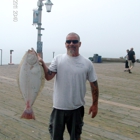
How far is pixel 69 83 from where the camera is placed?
2.45 meters

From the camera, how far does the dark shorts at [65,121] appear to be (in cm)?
253

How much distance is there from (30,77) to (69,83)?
473 mm

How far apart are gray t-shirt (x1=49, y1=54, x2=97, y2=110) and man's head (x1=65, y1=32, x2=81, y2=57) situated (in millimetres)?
62

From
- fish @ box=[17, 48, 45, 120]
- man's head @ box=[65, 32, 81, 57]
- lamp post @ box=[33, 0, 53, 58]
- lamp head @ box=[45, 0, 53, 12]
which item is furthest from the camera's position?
lamp head @ box=[45, 0, 53, 12]

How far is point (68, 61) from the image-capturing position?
2.46 metres

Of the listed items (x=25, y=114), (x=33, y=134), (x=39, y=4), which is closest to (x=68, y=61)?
(x=25, y=114)

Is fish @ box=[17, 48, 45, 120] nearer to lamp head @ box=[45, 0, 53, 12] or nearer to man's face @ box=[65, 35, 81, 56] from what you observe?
man's face @ box=[65, 35, 81, 56]

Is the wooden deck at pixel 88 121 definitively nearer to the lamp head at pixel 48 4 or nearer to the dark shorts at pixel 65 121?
the dark shorts at pixel 65 121

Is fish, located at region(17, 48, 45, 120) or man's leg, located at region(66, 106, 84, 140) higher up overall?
fish, located at region(17, 48, 45, 120)

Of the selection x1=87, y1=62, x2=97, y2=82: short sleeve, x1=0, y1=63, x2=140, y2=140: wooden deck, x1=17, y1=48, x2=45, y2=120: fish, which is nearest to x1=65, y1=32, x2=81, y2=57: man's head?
x1=87, y1=62, x2=97, y2=82: short sleeve

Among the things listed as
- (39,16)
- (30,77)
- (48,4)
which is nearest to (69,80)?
(30,77)

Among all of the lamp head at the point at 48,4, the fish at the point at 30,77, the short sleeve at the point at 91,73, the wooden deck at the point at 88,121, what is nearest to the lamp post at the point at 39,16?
the lamp head at the point at 48,4

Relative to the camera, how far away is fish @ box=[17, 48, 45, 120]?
2215 mm

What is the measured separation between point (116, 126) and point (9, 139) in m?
2.10
